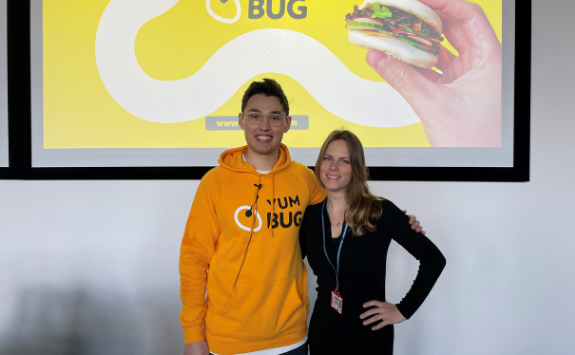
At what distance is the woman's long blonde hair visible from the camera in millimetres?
1171

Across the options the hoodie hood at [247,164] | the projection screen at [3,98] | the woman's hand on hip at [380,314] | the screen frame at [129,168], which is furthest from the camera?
the projection screen at [3,98]

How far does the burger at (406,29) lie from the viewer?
192 centimetres

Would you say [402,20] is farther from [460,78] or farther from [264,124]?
[264,124]

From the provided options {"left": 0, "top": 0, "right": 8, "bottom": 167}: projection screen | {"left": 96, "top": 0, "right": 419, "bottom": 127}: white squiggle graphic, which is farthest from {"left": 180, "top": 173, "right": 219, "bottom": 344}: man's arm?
{"left": 0, "top": 0, "right": 8, "bottom": 167}: projection screen

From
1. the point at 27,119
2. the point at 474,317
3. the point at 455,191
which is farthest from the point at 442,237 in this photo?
the point at 27,119

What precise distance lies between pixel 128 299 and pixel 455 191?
224 cm

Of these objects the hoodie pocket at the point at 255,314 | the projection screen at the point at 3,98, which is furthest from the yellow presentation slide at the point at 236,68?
the hoodie pocket at the point at 255,314

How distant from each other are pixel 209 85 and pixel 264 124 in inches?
37.7

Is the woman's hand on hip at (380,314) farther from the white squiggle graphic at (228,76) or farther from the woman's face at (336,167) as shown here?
the white squiggle graphic at (228,76)

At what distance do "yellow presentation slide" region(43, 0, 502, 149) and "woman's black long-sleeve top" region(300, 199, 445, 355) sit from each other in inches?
35.1

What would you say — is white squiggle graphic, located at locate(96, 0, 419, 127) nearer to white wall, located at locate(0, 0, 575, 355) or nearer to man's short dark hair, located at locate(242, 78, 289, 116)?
white wall, located at locate(0, 0, 575, 355)

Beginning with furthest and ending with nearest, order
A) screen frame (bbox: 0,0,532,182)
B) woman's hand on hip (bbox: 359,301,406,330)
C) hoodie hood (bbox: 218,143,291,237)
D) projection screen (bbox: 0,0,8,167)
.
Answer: projection screen (bbox: 0,0,8,167), screen frame (bbox: 0,0,532,182), hoodie hood (bbox: 218,143,291,237), woman's hand on hip (bbox: 359,301,406,330)

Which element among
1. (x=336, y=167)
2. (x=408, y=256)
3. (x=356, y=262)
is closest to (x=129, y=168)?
(x=336, y=167)

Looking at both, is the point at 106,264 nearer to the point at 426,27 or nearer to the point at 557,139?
the point at 426,27
